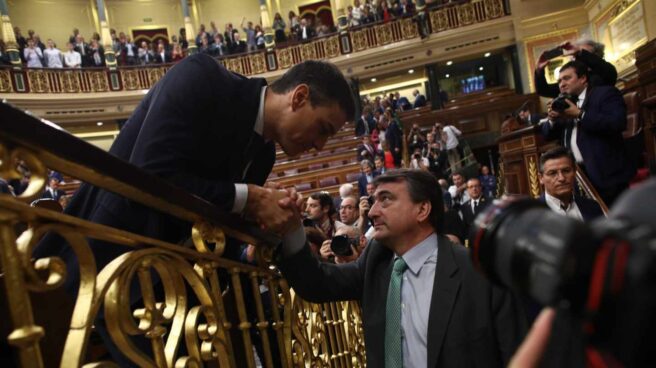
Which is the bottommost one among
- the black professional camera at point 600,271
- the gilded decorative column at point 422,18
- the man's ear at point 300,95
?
the black professional camera at point 600,271

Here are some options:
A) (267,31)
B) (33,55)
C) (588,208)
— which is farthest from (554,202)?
(33,55)

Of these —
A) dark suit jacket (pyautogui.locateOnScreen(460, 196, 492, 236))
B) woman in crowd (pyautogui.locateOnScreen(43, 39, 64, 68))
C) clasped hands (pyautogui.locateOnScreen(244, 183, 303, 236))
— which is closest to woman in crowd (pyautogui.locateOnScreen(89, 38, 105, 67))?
woman in crowd (pyautogui.locateOnScreen(43, 39, 64, 68))

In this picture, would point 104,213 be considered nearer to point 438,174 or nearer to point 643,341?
point 643,341

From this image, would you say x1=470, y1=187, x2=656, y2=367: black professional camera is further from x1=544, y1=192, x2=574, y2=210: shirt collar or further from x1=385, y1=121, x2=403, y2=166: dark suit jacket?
x1=385, y1=121, x2=403, y2=166: dark suit jacket

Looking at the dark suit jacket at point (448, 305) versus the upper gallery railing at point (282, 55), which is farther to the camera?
the upper gallery railing at point (282, 55)

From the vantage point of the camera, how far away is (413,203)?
1999 millimetres

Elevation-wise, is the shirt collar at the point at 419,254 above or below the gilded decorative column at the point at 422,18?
below

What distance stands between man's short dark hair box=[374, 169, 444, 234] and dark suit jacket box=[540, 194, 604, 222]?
0.80 meters

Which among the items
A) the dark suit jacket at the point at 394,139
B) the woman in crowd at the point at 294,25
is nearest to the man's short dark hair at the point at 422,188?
the dark suit jacket at the point at 394,139

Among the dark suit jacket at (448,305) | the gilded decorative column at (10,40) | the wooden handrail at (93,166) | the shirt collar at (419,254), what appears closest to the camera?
the wooden handrail at (93,166)

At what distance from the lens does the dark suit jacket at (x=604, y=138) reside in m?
2.78

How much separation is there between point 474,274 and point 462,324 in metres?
0.16

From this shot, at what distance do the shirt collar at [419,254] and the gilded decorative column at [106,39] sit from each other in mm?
15497

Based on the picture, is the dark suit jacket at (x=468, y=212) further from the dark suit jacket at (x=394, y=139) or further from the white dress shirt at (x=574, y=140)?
the dark suit jacket at (x=394, y=139)
